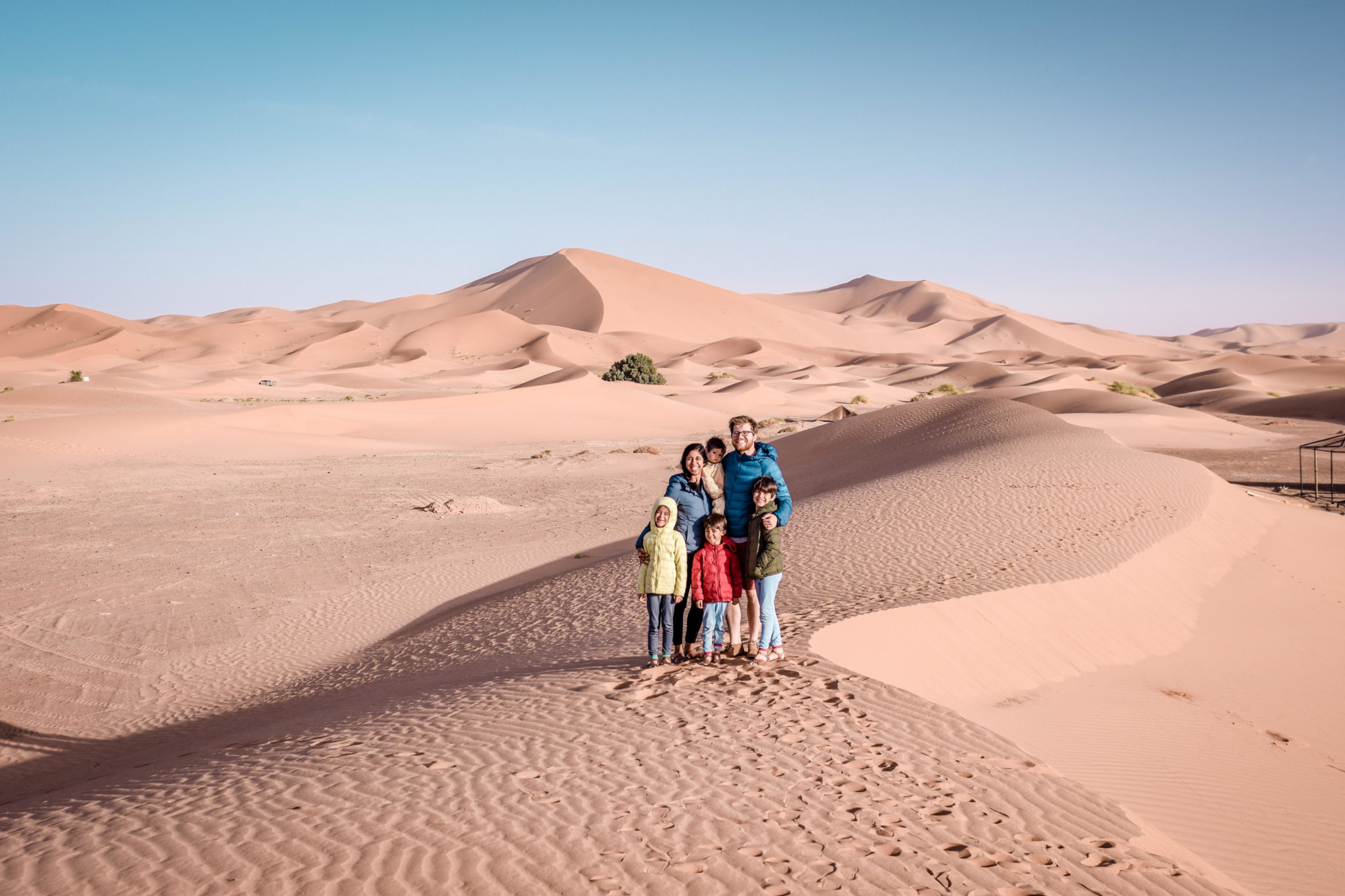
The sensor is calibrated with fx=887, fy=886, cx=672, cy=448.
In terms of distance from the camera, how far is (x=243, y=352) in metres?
94.6

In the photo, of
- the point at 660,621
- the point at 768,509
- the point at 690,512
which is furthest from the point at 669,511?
the point at 660,621

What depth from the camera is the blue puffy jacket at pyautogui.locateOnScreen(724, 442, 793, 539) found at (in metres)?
6.16

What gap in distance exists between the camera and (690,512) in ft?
20.3

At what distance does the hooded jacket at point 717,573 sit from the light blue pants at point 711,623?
136 millimetres

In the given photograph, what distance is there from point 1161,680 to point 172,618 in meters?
11.1

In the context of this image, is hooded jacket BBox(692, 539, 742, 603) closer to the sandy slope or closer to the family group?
the family group

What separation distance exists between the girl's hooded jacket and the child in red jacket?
5.8 inches

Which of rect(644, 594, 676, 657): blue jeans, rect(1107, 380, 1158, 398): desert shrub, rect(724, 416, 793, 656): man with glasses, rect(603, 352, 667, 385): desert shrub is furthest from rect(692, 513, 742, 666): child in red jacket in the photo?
rect(603, 352, 667, 385): desert shrub

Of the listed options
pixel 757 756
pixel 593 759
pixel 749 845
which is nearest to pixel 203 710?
pixel 593 759

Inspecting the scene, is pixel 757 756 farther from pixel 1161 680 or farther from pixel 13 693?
pixel 13 693

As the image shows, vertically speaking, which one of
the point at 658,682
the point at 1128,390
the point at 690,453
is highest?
the point at 690,453

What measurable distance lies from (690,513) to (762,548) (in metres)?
0.56

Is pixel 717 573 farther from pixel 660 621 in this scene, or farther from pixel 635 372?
pixel 635 372

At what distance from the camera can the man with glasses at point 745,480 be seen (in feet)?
19.9
